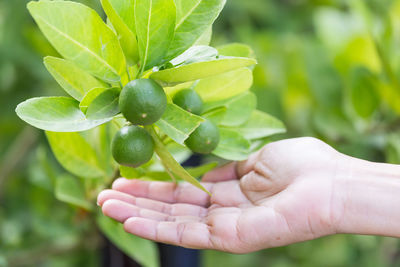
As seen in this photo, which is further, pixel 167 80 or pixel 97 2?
pixel 97 2

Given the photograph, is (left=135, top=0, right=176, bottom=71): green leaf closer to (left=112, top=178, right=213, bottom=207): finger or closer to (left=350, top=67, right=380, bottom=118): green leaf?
(left=112, top=178, right=213, bottom=207): finger

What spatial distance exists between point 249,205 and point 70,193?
43cm

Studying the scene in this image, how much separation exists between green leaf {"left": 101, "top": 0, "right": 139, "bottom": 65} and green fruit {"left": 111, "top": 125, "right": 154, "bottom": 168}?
0.13 m

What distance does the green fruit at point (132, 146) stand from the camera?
31.4 inches

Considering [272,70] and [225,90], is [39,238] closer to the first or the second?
[225,90]

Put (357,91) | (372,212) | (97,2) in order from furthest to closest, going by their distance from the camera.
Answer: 1. (97,2)
2. (357,91)
3. (372,212)

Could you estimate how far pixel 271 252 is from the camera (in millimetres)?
2289

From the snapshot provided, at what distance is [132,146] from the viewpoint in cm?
80

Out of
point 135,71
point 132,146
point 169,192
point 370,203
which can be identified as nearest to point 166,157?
point 132,146

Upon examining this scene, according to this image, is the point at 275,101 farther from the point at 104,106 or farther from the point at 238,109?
the point at 104,106

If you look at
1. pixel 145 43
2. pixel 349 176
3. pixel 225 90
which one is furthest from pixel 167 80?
pixel 349 176

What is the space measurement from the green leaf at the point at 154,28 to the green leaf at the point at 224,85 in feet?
0.56

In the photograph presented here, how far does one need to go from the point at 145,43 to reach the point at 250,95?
321mm

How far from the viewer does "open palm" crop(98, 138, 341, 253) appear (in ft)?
3.02
